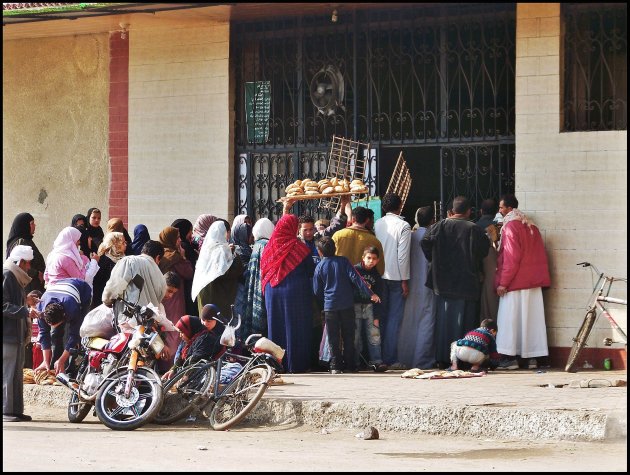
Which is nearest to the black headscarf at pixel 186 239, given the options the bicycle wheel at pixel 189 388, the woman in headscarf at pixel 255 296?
the woman in headscarf at pixel 255 296

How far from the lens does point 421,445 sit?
9.75 metres

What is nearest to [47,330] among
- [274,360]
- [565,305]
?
[274,360]

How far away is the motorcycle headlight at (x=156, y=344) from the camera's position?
10.8 meters

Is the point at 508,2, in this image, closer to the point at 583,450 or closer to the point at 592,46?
the point at 592,46

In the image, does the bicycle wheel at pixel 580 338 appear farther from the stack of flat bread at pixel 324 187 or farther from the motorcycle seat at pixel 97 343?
the motorcycle seat at pixel 97 343

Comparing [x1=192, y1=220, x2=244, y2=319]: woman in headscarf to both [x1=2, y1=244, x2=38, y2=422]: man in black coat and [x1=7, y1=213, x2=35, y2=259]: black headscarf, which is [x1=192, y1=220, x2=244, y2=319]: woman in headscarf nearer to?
[x1=7, y1=213, x2=35, y2=259]: black headscarf

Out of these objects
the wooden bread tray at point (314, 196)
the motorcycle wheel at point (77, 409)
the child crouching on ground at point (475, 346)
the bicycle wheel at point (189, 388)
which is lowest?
the motorcycle wheel at point (77, 409)

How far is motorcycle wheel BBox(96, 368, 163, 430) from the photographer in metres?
10.5

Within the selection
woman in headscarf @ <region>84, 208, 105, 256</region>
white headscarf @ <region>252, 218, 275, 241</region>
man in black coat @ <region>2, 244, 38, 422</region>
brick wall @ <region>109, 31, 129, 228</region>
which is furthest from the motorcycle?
brick wall @ <region>109, 31, 129, 228</region>

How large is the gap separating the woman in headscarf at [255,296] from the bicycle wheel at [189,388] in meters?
1.89

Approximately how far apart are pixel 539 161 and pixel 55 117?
620 cm

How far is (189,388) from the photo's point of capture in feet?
36.1

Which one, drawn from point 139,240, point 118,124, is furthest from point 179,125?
point 139,240

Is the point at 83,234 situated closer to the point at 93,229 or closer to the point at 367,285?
the point at 93,229
